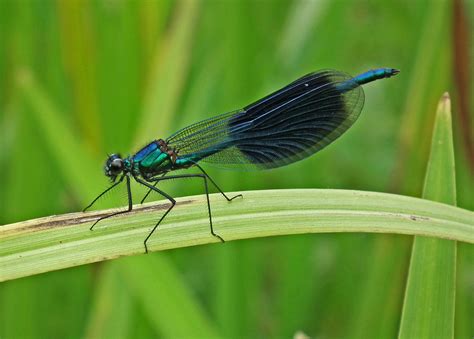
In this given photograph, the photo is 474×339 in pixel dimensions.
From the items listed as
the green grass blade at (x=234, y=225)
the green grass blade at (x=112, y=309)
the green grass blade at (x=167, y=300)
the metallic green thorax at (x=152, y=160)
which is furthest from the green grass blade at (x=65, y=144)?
the green grass blade at (x=234, y=225)

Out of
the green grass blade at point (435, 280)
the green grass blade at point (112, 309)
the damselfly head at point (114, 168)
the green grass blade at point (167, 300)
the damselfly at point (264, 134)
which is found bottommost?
the green grass blade at point (112, 309)

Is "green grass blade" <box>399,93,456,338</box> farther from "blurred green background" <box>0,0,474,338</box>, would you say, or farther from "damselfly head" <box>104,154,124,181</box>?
"damselfly head" <box>104,154,124,181</box>

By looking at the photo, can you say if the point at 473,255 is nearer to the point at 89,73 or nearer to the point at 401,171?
the point at 401,171

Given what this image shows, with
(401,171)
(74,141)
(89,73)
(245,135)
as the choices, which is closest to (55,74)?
(89,73)

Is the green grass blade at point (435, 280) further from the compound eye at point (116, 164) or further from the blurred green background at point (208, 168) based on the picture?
the compound eye at point (116, 164)

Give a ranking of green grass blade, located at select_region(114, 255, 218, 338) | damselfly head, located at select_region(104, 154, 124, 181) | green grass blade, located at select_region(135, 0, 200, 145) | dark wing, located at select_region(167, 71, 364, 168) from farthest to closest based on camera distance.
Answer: green grass blade, located at select_region(135, 0, 200, 145) < damselfly head, located at select_region(104, 154, 124, 181) < dark wing, located at select_region(167, 71, 364, 168) < green grass blade, located at select_region(114, 255, 218, 338)

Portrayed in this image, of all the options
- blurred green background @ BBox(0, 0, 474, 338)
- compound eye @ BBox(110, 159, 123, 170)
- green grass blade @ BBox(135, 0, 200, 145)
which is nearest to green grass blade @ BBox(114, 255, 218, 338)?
blurred green background @ BBox(0, 0, 474, 338)

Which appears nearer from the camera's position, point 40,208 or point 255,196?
point 255,196
